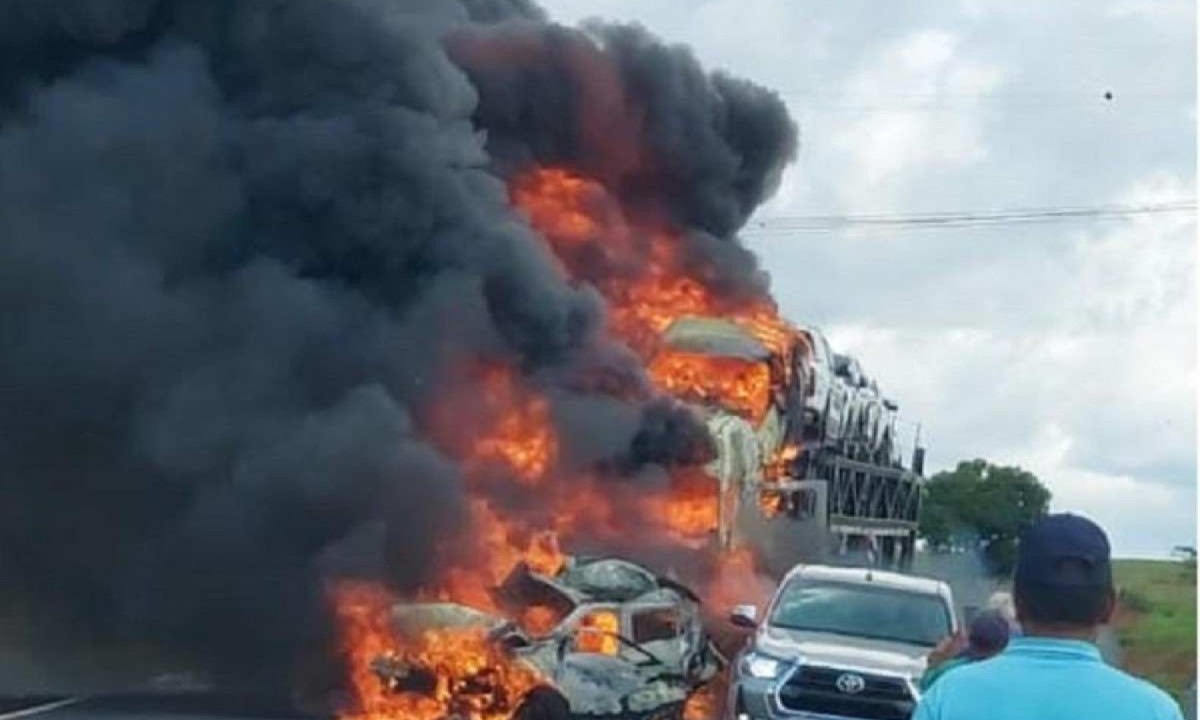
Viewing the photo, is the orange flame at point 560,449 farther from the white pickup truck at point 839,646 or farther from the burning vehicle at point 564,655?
the white pickup truck at point 839,646

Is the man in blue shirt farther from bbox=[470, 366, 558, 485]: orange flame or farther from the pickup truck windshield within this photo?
bbox=[470, 366, 558, 485]: orange flame

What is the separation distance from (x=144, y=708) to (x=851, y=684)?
982 cm

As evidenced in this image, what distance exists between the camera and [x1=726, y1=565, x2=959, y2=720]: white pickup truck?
19.0 m

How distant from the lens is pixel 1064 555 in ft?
15.6

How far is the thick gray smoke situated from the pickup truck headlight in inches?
445

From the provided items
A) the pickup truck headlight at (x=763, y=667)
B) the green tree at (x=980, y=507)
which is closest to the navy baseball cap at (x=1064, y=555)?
A: the pickup truck headlight at (x=763, y=667)

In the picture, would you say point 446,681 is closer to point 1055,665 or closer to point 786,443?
point 786,443

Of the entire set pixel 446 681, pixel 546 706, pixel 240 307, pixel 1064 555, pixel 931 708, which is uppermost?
pixel 240 307

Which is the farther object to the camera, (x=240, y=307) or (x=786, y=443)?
(x=240, y=307)

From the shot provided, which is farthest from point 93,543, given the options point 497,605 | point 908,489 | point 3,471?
point 908,489

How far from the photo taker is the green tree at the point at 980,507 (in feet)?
159

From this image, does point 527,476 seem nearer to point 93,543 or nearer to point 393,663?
point 93,543

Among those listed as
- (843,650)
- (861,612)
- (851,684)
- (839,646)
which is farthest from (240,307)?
(851,684)

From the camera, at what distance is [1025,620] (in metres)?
4.74
